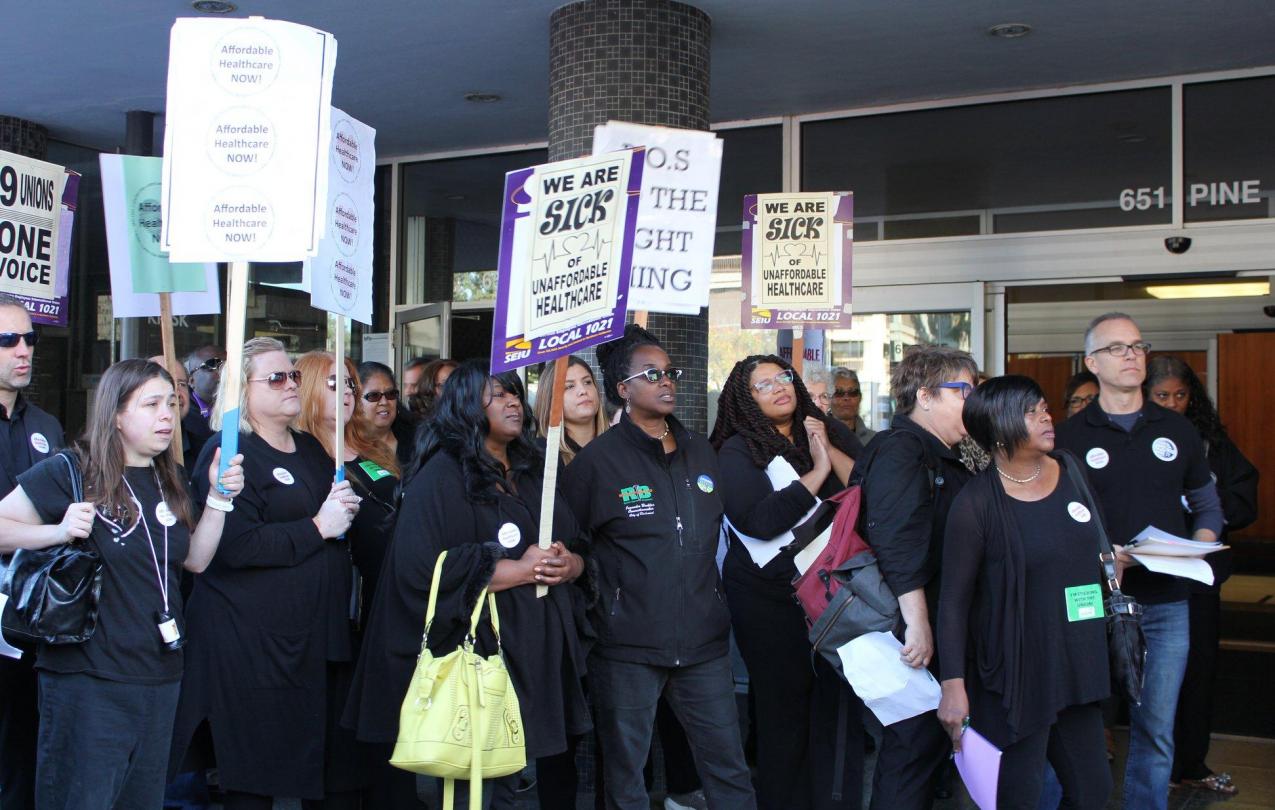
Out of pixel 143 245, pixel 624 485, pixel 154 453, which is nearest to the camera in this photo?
pixel 154 453

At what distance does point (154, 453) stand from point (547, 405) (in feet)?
6.20

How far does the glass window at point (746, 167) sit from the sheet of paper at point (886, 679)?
5295mm

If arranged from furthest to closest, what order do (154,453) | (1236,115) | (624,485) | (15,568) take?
(1236,115) < (624,485) < (154,453) < (15,568)

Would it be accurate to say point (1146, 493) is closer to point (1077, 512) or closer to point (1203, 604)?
point (1077, 512)

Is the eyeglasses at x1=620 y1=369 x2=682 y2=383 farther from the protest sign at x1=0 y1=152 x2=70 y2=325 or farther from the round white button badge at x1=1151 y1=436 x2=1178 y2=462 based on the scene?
the protest sign at x1=0 y1=152 x2=70 y2=325

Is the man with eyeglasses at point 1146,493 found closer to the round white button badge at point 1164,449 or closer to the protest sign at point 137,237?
the round white button badge at point 1164,449

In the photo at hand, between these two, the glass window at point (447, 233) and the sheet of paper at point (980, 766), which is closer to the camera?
the sheet of paper at point (980, 766)

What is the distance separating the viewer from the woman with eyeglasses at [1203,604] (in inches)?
239

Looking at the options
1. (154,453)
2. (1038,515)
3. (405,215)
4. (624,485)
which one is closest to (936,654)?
(1038,515)

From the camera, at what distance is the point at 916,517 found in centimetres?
444

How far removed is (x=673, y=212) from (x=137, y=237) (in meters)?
2.41

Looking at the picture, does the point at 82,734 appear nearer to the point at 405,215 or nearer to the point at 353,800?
the point at 353,800

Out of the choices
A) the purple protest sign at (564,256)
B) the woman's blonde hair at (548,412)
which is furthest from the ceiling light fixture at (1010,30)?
the purple protest sign at (564,256)

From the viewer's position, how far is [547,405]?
18.7 ft
